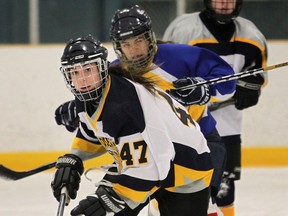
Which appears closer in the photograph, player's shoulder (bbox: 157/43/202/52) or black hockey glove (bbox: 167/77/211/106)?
black hockey glove (bbox: 167/77/211/106)

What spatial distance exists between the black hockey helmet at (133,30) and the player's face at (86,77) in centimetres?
52

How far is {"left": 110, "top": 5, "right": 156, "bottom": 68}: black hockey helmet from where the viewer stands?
110 inches

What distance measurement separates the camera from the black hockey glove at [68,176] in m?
2.45

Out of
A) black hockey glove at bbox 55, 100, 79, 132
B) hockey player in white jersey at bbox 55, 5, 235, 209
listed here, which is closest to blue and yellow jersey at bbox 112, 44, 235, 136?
hockey player in white jersey at bbox 55, 5, 235, 209

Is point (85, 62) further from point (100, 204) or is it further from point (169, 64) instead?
point (169, 64)

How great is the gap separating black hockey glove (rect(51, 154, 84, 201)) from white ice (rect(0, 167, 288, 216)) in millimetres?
1583

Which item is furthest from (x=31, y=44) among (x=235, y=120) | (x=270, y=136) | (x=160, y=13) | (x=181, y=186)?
(x=181, y=186)

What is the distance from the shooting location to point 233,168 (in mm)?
3633

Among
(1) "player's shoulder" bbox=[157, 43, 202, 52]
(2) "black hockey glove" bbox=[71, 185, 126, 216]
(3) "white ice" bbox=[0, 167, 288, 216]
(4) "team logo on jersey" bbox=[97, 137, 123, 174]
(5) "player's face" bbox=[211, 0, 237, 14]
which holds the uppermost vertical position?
(1) "player's shoulder" bbox=[157, 43, 202, 52]

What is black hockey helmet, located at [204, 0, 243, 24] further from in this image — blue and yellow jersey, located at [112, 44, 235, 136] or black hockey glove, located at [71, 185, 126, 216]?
black hockey glove, located at [71, 185, 126, 216]

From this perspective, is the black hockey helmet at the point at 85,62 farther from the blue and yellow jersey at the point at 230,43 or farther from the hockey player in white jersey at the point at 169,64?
the blue and yellow jersey at the point at 230,43

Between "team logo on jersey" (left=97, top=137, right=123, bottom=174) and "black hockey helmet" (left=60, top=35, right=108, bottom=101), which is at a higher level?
"black hockey helmet" (left=60, top=35, right=108, bottom=101)

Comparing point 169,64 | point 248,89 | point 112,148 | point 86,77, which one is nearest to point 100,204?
point 112,148

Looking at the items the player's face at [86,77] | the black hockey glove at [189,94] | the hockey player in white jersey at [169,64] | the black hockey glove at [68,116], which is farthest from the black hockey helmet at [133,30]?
the player's face at [86,77]
